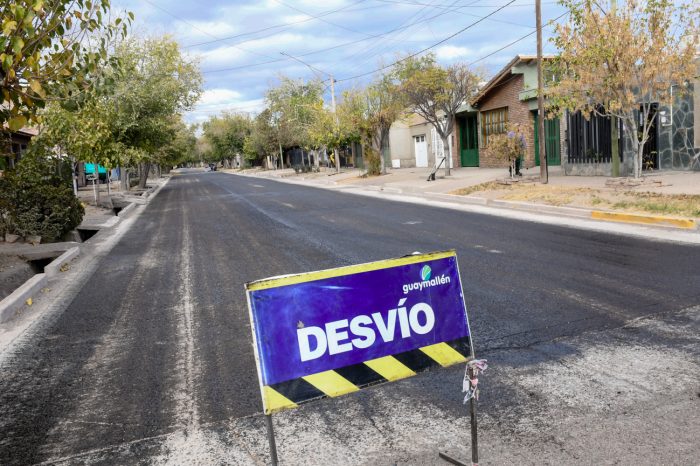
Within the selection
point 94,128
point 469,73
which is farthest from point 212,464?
point 469,73

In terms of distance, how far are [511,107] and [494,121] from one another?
2.13 m

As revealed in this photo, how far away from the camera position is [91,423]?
4.07 metres

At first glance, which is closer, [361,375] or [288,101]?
[361,375]

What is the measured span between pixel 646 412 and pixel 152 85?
31368mm

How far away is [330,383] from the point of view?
3160mm

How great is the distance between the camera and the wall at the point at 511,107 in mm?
28422

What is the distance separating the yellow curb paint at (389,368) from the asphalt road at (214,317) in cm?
86

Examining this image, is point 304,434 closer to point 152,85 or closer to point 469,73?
point 469,73

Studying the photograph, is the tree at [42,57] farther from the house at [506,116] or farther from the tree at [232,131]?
the tree at [232,131]

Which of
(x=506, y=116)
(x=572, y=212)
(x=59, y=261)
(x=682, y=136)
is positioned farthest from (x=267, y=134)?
(x=59, y=261)

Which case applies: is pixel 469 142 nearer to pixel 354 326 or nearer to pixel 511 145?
pixel 511 145

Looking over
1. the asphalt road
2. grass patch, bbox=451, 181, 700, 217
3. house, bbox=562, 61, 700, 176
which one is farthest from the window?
the asphalt road

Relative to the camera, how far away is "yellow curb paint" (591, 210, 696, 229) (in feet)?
37.0

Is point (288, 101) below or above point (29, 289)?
above
